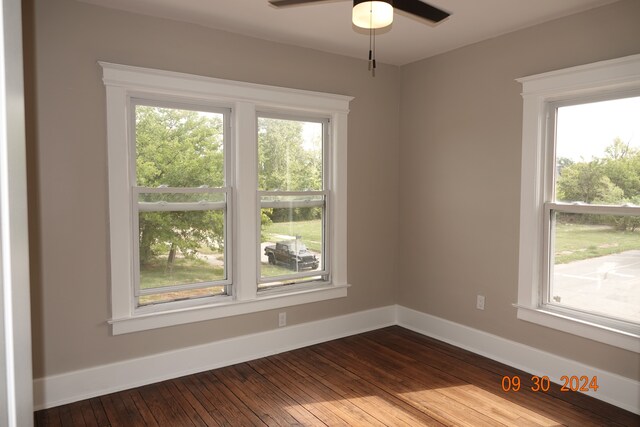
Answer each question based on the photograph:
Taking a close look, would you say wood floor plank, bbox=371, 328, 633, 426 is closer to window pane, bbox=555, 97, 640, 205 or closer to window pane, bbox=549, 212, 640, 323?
window pane, bbox=549, 212, 640, 323

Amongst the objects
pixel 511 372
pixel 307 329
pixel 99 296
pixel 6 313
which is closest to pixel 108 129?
pixel 99 296

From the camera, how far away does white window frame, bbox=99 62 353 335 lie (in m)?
3.01

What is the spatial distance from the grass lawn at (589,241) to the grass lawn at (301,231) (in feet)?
6.54

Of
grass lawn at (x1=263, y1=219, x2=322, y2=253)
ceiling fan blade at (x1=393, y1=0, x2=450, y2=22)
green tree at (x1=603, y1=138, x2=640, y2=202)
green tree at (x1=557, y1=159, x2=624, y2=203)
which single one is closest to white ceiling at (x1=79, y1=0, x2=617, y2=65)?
ceiling fan blade at (x1=393, y1=0, x2=450, y2=22)

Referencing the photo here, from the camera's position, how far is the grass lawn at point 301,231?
383 cm

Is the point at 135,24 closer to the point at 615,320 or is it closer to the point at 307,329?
the point at 307,329

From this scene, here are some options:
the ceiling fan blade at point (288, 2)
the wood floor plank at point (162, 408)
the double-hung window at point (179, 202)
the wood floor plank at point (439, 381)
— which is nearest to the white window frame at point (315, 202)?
the double-hung window at point (179, 202)

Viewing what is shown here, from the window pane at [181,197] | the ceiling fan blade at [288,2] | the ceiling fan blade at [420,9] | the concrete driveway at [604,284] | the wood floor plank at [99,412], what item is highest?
the ceiling fan blade at [288,2]

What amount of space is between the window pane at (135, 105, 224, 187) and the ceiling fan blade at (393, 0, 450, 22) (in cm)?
188

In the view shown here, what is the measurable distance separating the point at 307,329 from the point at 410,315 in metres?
1.14

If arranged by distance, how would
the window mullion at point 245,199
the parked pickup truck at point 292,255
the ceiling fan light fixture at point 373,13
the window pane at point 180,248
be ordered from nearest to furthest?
the ceiling fan light fixture at point 373,13
the window pane at point 180,248
the window mullion at point 245,199
the parked pickup truck at point 292,255

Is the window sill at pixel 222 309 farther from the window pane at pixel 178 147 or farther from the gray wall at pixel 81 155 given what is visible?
the window pane at pixel 178 147

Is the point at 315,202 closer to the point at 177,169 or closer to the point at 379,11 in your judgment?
the point at 177,169

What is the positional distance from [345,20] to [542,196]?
2.01m
